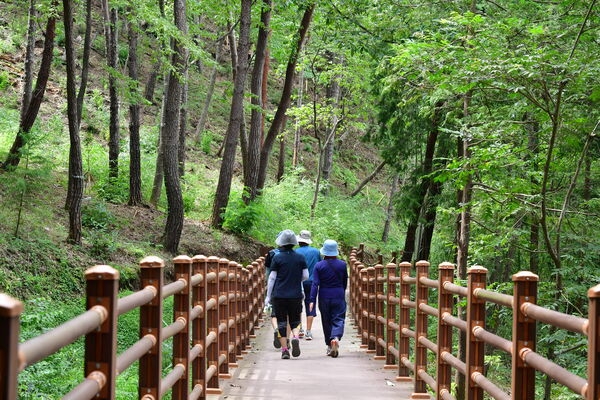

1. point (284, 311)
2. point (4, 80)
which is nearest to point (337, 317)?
point (284, 311)

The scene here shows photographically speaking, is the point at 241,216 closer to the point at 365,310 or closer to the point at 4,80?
the point at 4,80

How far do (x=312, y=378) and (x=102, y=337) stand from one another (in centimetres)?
635

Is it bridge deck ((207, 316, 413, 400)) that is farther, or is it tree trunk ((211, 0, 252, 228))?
tree trunk ((211, 0, 252, 228))

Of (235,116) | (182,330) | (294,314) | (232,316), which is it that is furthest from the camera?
(235,116)

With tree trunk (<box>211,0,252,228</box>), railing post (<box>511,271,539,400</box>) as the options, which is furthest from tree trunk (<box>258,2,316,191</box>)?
railing post (<box>511,271,539,400</box>)

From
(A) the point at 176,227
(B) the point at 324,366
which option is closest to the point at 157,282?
(B) the point at 324,366

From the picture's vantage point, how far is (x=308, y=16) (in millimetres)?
25094

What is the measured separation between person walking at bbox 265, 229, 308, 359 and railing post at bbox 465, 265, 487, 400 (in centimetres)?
594

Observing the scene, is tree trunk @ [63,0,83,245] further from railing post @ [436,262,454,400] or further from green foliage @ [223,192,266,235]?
railing post @ [436,262,454,400]

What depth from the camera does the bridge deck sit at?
28.1ft

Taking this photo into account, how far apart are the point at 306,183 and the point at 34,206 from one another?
19.6m

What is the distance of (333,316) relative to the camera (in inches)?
495

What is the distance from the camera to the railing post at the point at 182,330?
6.35 m

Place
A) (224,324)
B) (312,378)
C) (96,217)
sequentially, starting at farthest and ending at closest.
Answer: (96,217) < (312,378) < (224,324)
